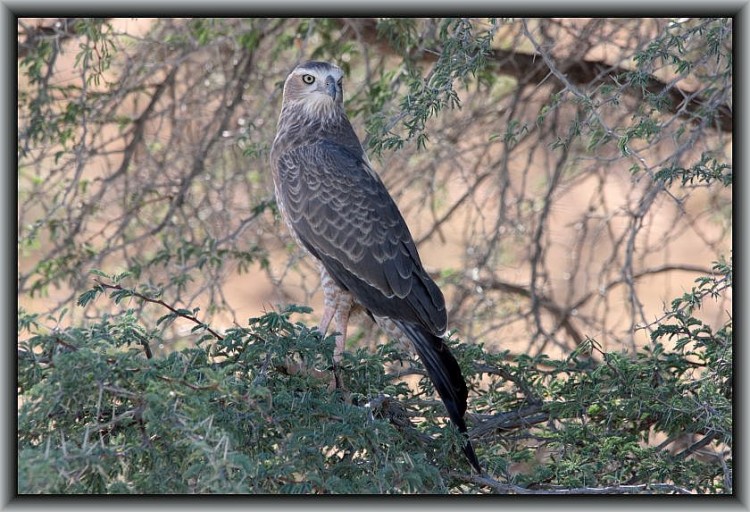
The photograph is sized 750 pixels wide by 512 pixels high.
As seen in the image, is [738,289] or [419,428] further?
[419,428]

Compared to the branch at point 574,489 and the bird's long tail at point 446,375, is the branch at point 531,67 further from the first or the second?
the branch at point 574,489

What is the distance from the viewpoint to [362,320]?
19.6ft

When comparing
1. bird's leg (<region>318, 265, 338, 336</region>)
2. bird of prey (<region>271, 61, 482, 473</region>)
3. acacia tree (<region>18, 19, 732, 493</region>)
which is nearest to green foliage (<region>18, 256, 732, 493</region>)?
acacia tree (<region>18, 19, 732, 493</region>)

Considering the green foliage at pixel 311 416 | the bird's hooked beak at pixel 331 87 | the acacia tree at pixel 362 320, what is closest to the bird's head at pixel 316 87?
the bird's hooked beak at pixel 331 87

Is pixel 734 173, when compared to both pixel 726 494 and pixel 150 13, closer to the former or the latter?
pixel 726 494

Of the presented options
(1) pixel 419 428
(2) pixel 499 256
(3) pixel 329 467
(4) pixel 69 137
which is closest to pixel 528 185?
(2) pixel 499 256

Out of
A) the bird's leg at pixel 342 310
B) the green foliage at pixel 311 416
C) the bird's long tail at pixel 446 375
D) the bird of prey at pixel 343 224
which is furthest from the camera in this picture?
the bird's leg at pixel 342 310

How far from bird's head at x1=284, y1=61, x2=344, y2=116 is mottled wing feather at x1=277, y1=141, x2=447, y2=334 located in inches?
9.4

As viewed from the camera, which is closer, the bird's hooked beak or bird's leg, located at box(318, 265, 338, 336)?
bird's leg, located at box(318, 265, 338, 336)

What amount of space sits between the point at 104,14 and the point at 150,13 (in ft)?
0.55

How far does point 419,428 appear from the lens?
3.79 metres

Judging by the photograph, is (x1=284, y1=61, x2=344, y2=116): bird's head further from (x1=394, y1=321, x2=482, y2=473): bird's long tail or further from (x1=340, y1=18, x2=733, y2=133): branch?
(x1=394, y1=321, x2=482, y2=473): bird's long tail

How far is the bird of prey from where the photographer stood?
4090 mm

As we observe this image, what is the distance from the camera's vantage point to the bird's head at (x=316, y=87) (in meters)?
4.65
